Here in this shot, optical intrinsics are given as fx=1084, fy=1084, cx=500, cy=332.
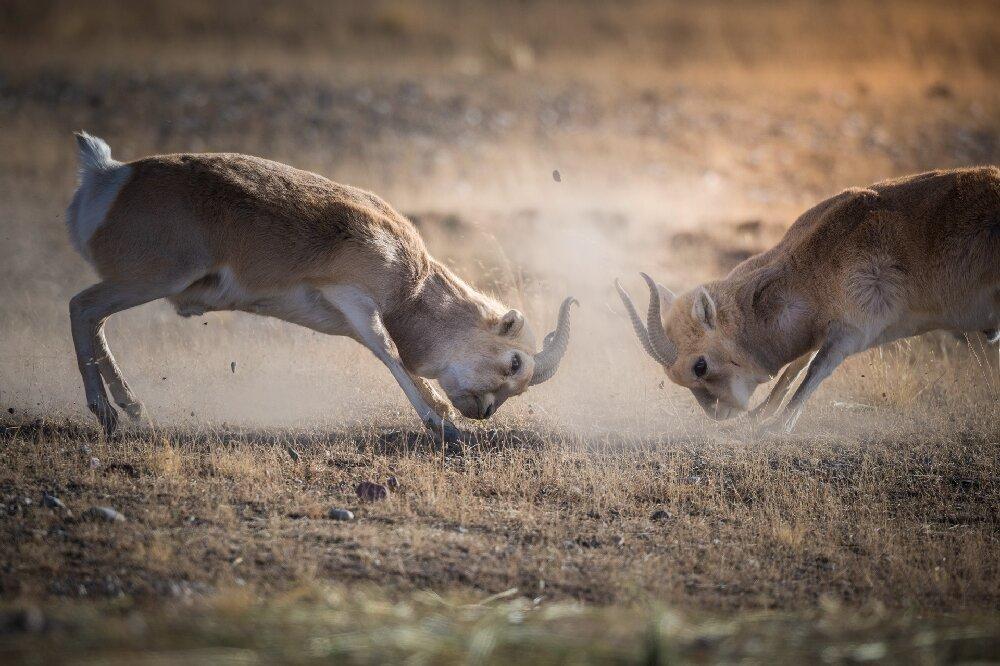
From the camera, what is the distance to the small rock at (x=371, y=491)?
7098mm

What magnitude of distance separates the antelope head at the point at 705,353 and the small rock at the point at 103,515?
4464 mm

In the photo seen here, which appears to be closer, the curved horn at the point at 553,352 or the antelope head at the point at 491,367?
the antelope head at the point at 491,367

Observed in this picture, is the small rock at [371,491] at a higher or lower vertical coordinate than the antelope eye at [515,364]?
lower

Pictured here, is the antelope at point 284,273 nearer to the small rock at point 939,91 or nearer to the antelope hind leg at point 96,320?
the antelope hind leg at point 96,320

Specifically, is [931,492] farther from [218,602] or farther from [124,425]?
[124,425]

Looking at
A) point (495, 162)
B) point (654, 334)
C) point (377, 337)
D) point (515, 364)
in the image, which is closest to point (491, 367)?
point (515, 364)

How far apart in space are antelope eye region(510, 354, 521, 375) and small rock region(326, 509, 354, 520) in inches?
89.0

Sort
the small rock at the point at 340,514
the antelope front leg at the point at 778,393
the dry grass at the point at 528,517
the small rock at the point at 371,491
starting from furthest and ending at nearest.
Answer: the antelope front leg at the point at 778,393
the small rock at the point at 371,491
the small rock at the point at 340,514
the dry grass at the point at 528,517

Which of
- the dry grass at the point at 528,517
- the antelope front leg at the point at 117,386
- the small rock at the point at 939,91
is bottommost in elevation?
the dry grass at the point at 528,517

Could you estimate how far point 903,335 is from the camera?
30.1ft

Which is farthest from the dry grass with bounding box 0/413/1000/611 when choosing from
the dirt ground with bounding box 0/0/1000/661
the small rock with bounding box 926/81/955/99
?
the small rock with bounding box 926/81/955/99

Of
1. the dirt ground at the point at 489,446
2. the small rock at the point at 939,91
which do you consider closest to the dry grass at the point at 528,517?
the dirt ground at the point at 489,446

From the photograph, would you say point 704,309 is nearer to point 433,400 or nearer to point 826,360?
point 826,360

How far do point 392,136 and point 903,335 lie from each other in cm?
1518
